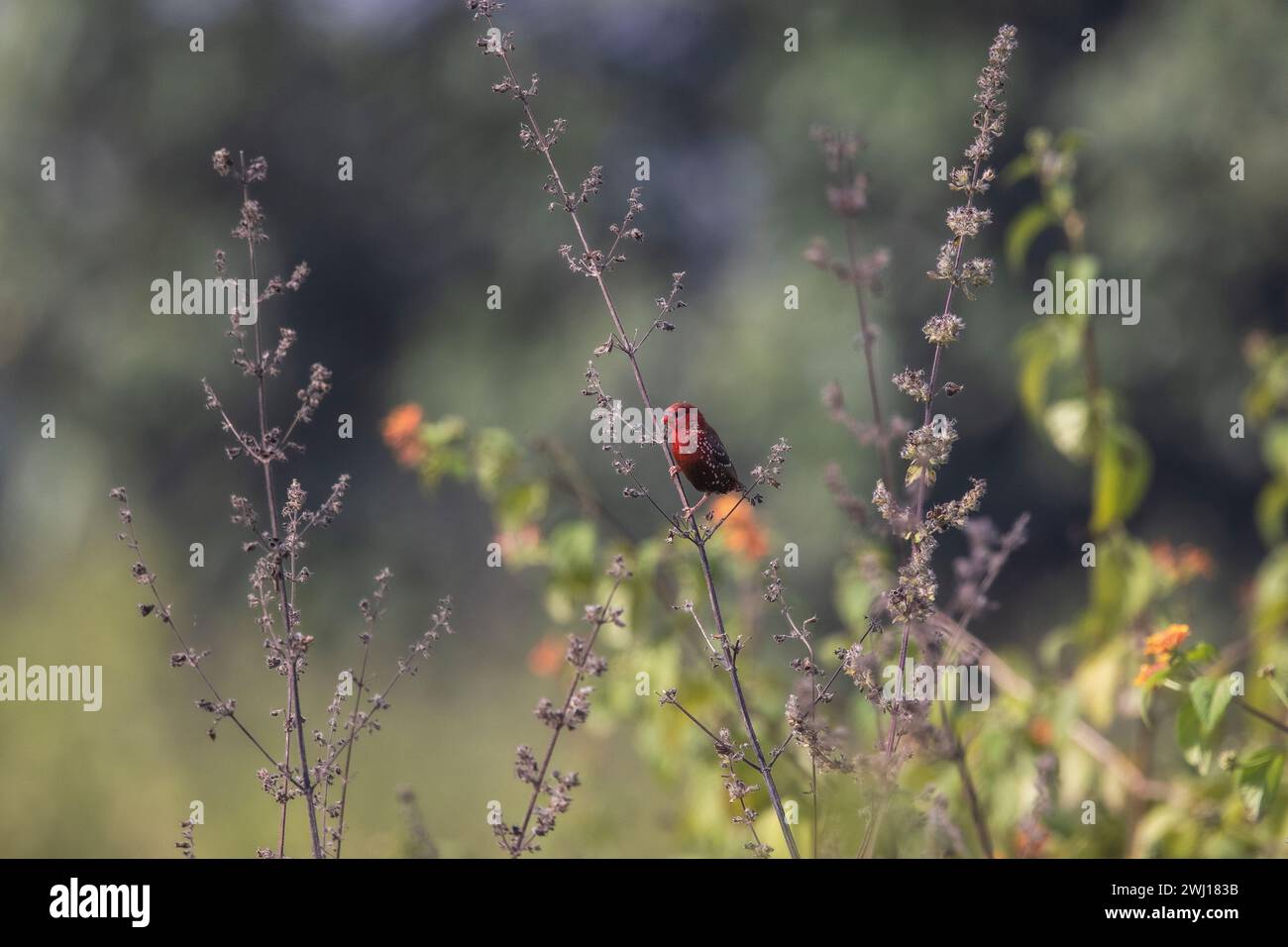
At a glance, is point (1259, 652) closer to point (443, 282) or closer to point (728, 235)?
point (728, 235)

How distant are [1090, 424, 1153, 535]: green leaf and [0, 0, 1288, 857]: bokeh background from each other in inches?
205

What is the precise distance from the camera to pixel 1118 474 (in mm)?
3500

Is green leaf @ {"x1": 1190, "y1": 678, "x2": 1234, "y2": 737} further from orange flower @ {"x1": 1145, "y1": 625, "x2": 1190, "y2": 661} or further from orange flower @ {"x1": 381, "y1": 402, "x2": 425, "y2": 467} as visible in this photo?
orange flower @ {"x1": 381, "y1": 402, "x2": 425, "y2": 467}

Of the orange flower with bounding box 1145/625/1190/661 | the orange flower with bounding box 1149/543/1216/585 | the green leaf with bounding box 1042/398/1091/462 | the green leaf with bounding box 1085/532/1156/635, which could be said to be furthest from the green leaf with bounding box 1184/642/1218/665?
the orange flower with bounding box 1149/543/1216/585

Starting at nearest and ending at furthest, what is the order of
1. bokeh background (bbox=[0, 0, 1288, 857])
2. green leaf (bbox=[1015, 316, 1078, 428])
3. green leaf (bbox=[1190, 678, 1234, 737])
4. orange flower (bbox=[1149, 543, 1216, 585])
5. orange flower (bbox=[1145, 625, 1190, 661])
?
green leaf (bbox=[1190, 678, 1234, 737]) < orange flower (bbox=[1145, 625, 1190, 661]) < green leaf (bbox=[1015, 316, 1078, 428]) < orange flower (bbox=[1149, 543, 1216, 585]) < bokeh background (bbox=[0, 0, 1288, 857])

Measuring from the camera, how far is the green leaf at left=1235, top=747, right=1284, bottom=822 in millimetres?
2320

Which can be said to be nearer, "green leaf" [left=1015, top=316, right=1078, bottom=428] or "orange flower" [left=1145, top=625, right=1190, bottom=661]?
"orange flower" [left=1145, top=625, right=1190, bottom=661]

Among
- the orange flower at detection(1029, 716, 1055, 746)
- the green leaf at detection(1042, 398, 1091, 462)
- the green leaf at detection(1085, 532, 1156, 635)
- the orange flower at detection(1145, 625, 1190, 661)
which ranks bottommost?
the orange flower at detection(1029, 716, 1055, 746)

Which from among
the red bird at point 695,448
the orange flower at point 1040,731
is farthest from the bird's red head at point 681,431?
the orange flower at point 1040,731

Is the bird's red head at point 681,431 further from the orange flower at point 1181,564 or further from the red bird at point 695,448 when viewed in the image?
the orange flower at point 1181,564

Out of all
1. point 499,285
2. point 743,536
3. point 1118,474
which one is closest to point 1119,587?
point 1118,474

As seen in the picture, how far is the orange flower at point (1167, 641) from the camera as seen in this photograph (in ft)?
7.70

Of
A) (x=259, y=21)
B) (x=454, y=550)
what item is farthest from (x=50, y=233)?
(x=454, y=550)

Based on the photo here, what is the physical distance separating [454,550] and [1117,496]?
9.71m
